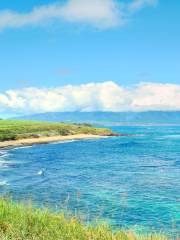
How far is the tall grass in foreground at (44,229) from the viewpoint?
550 inches

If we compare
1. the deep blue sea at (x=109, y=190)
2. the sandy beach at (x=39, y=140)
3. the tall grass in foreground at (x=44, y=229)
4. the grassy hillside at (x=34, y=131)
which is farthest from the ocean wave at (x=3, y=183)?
the grassy hillside at (x=34, y=131)

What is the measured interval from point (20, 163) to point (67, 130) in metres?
104

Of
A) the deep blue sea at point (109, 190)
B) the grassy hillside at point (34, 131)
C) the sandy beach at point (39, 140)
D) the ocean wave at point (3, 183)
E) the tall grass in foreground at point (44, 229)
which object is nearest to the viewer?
the tall grass in foreground at point (44, 229)

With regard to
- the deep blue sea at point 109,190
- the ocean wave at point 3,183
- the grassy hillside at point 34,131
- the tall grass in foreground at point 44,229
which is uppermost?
the grassy hillside at point 34,131

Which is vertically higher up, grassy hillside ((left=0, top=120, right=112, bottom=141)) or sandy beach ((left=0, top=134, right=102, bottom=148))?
grassy hillside ((left=0, top=120, right=112, bottom=141))

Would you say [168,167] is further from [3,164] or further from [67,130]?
[67,130]

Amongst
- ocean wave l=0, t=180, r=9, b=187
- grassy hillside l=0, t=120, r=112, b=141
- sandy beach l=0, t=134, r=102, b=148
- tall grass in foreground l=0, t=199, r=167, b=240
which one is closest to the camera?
tall grass in foreground l=0, t=199, r=167, b=240

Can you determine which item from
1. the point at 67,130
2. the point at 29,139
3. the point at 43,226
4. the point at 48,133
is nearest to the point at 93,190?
the point at 43,226

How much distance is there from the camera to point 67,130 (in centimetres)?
18375

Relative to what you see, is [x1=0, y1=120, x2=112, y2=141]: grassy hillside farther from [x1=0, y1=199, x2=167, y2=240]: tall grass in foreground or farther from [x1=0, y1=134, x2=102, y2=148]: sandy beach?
[x1=0, y1=199, x2=167, y2=240]: tall grass in foreground

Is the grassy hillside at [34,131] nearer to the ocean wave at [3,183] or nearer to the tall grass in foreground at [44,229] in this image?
the ocean wave at [3,183]

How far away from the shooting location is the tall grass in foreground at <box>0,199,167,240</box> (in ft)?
45.9

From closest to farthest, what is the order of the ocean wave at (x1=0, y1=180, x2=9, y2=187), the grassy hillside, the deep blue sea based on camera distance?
1. the deep blue sea
2. the ocean wave at (x1=0, y1=180, x2=9, y2=187)
3. the grassy hillside

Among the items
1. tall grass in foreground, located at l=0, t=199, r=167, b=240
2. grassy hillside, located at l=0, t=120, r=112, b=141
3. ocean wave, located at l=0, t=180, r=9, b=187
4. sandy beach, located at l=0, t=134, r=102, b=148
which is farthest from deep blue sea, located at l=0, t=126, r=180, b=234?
grassy hillside, located at l=0, t=120, r=112, b=141
